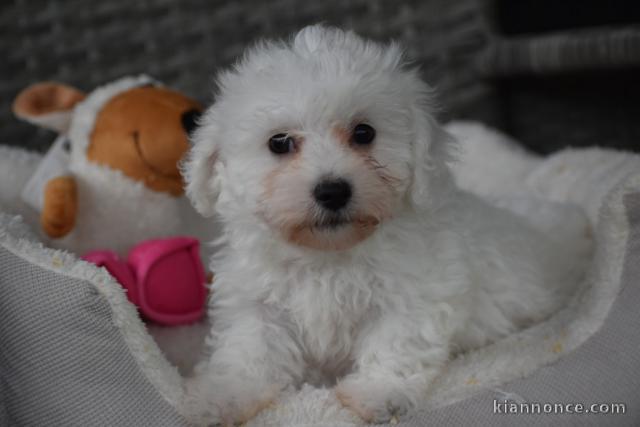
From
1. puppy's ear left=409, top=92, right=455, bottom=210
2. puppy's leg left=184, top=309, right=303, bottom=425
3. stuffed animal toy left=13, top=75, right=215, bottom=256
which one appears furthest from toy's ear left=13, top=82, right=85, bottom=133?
puppy's ear left=409, top=92, right=455, bottom=210

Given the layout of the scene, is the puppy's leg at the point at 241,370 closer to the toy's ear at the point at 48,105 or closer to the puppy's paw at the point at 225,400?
the puppy's paw at the point at 225,400

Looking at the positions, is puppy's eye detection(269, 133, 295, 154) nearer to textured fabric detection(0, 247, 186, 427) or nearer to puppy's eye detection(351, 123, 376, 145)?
puppy's eye detection(351, 123, 376, 145)

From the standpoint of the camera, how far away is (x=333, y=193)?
2105mm

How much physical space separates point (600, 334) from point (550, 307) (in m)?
0.36

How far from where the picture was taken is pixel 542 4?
179 inches

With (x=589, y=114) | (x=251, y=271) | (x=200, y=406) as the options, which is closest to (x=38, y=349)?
(x=200, y=406)

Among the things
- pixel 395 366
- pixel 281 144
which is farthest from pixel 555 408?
pixel 281 144

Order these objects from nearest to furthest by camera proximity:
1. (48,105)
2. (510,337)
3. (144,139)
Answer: (510,337), (144,139), (48,105)

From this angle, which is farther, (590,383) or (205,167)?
(205,167)

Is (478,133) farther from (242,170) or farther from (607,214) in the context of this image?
(242,170)

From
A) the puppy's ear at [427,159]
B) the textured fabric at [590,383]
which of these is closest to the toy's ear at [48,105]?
the puppy's ear at [427,159]

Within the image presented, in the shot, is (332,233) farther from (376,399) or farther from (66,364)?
(66,364)

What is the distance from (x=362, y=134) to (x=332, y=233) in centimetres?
33

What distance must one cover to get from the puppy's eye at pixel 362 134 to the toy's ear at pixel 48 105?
1.46 m
